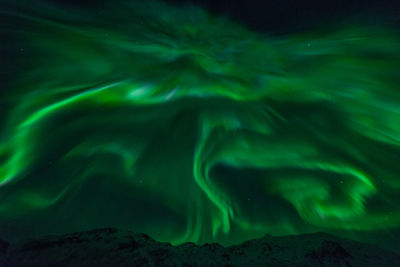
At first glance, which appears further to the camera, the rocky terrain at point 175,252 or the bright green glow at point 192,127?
the bright green glow at point 192,127

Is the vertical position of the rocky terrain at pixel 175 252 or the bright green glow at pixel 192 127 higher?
the bright green glow at pixel 192 127

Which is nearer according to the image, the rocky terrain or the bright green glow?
the rocky terrain

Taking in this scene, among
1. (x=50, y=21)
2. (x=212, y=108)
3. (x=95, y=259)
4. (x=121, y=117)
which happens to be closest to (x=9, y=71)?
(x=50, y=21)

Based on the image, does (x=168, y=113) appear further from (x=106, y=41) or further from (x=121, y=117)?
(x=106, y=41)

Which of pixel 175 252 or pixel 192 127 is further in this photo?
pixel 192 127

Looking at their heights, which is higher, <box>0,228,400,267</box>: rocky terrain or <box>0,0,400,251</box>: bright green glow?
<box>0,0,400,251</box>: bright green glow
